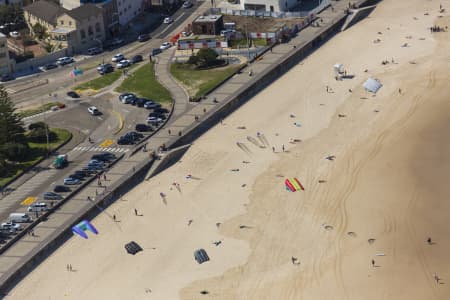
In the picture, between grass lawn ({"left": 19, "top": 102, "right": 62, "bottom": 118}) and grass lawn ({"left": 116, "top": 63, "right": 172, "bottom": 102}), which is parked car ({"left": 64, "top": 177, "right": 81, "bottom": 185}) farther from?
grass lawn ({"left": 116, "top": 63, "right": 172, "bottom": 102})

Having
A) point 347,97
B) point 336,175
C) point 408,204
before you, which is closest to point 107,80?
point 347,97

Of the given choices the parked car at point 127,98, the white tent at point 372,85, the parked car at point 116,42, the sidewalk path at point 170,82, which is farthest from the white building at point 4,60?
the white tent at point 372,85

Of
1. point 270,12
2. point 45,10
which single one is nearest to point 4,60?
point 45,10

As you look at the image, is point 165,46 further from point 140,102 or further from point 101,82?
point 140,102

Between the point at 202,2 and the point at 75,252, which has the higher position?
the point at 202,2

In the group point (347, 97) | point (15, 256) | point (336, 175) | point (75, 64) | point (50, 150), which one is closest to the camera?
point (15, 256)

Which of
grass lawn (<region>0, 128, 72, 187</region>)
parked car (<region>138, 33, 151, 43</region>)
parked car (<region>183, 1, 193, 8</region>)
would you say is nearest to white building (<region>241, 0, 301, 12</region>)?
parked car (<region>183, 1, 193, 8</region>)

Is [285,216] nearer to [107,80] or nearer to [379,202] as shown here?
[379,202]
